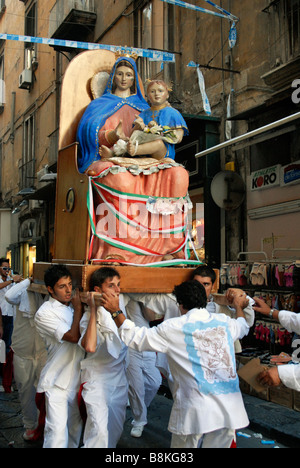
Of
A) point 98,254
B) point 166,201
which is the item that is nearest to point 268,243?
point 166,201

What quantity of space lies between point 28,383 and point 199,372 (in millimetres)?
2605

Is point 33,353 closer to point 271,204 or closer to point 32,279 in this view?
point 32,279

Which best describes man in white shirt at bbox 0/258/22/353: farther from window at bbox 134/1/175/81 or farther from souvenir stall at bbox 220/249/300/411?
window at bbox 134/1/175/81

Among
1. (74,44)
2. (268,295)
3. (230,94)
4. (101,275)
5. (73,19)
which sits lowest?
(268,295)

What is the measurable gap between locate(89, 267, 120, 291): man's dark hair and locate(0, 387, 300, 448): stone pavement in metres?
1.72

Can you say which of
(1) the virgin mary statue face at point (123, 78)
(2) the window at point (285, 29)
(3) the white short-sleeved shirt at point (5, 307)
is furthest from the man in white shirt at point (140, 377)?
(2) the window at point (285, 29)

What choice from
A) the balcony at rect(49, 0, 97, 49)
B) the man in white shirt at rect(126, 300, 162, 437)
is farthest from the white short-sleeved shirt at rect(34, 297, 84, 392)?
the balcony at rect(49, 0, 97, 49)

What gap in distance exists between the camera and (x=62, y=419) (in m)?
3.77

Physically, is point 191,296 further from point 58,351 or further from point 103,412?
point 58,351

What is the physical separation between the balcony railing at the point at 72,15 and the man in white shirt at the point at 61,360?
12.7 meters

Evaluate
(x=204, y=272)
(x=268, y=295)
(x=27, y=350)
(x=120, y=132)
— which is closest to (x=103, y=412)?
(x=204, y=272)

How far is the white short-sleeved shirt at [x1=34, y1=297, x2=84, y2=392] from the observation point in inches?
155

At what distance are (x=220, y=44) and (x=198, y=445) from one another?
807cm

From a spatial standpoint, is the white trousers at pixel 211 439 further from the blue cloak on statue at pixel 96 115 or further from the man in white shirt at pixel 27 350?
the blue cloak on statue at pixel 96 115
